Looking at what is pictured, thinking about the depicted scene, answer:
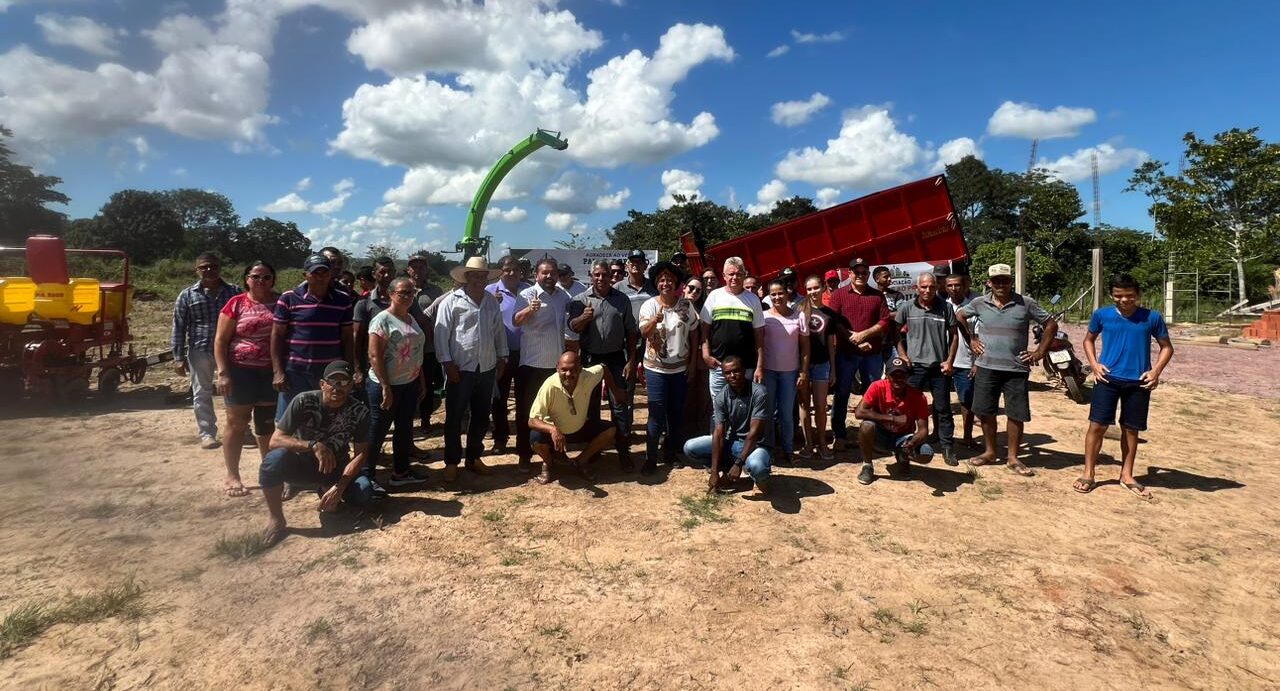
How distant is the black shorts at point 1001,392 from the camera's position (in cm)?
512

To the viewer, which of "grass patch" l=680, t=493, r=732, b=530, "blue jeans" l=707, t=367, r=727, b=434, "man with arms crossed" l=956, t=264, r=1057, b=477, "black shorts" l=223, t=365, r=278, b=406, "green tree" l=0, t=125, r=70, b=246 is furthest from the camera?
"green tree" l=0, t=125, r=70, b=246

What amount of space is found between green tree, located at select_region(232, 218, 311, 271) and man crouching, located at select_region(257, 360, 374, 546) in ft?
177

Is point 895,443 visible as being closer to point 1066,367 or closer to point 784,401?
point 784,401

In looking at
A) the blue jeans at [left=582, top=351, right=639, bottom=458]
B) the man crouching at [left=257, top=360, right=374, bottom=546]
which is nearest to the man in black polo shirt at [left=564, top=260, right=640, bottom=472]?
the blue jeans at [left=582, top=351, right=639, bottom=458]

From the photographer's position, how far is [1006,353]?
5113 millimetres

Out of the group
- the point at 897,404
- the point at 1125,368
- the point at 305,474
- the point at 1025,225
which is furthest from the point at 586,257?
the point at 1025,225

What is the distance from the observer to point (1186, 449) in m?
5.83

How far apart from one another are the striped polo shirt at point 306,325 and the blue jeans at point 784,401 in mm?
3409

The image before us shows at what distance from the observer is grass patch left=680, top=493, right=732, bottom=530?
4.16 metres

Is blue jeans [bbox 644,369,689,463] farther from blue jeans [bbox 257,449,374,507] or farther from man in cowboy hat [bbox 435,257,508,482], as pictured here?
blue jeans [bbox 257,449,374,507]

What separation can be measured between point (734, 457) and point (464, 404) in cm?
223

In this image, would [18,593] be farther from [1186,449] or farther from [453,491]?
[1186,449]

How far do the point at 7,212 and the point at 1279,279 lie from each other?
61337 mm

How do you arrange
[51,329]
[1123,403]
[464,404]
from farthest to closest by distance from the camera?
[51,329] < [464,404] < [1123,403]
